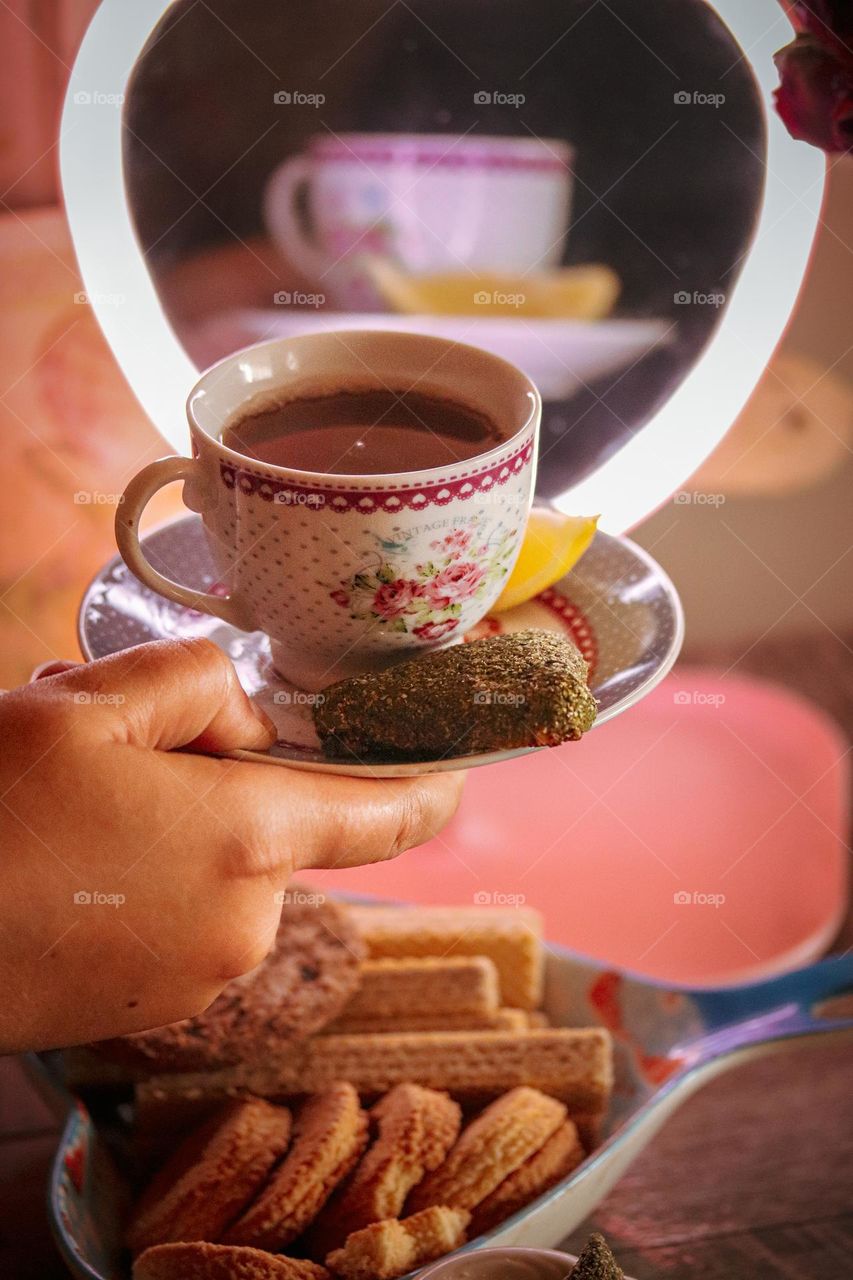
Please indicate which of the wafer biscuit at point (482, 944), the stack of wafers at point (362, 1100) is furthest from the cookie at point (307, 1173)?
the wafer biscuit at point (482, 944)

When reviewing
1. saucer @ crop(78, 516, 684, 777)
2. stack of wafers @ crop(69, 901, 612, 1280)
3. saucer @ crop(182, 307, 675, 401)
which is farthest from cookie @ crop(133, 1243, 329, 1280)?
saucer @ crop(182, 307, 675, 401)

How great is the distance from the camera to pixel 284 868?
49 cm

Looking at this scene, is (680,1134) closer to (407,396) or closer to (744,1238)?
(744,1238)

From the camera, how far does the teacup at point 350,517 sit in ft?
1.48

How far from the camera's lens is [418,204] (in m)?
0.83

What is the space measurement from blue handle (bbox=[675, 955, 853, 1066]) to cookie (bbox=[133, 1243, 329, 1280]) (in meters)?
0.25

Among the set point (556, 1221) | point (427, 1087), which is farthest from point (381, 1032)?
point (556, 1221)

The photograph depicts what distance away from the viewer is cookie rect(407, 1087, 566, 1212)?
1.87ft

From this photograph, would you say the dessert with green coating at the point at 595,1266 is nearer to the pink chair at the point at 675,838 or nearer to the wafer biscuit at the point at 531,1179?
the wafer biscuit at the point at 531,1179

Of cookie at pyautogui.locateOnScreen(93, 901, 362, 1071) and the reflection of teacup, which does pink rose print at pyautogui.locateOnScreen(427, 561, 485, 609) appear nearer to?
cookie at pyautogui.locateOnScreen(93, 901, 362, 1071)

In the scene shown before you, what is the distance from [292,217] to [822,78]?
1.32ft

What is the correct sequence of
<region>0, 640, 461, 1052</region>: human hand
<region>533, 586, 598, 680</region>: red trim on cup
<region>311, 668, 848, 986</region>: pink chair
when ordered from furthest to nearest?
<region>311, 668, 848, 986</region>: pink chair, <region>533, 586, 598, 680</region>: red trim on cup, <region>0, 640, 461, 1052</region>: human hand

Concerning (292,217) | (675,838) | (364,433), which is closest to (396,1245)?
(364,433)

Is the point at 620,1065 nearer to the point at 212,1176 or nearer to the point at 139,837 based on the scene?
the point at 212,1176
